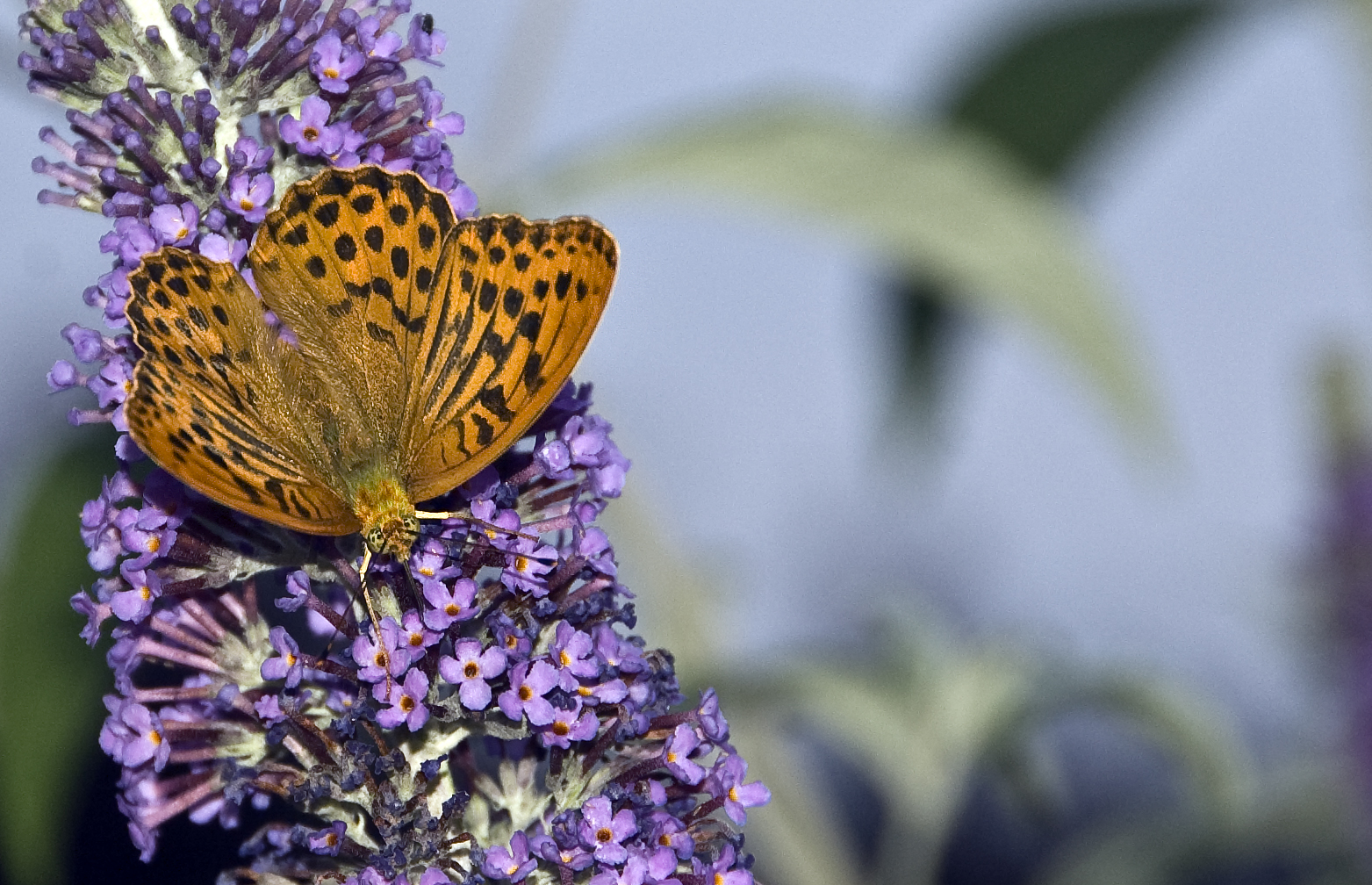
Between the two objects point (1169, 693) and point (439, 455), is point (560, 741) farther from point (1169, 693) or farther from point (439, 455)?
point (1169, 693)

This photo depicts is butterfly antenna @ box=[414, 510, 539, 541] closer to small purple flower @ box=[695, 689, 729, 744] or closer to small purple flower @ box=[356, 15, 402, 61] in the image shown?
small purple flower @ box=[695, 689, 729, 744]

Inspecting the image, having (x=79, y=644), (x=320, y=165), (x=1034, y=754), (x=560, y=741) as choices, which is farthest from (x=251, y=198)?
(x=1034, y=754)

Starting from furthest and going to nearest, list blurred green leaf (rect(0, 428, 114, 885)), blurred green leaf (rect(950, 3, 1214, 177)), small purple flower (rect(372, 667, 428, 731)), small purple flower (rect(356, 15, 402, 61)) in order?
1. blurred green leaf (rect(950, 3, 1214, 177))
2. blurred green leaf (rect(0, 428, 114, 885))
3. small purple flower (rect(356, 15, 402, 61))
4. small purple flower (rect(372, 667, 428, 731))

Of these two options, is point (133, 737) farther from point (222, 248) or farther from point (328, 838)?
point (222, 248)

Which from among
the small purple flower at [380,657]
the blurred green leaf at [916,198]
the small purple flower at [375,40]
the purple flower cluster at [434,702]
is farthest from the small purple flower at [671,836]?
the blurred green leaf at [916,198]

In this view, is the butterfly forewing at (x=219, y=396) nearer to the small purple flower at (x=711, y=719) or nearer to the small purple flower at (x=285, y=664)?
the small purple flower at (x=285, y=664)

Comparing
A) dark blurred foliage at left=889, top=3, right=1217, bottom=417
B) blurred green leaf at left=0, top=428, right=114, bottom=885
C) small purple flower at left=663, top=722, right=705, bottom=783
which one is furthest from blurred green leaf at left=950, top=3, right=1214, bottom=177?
small purple flower at left=663, top=722, right=705, bottom=783
